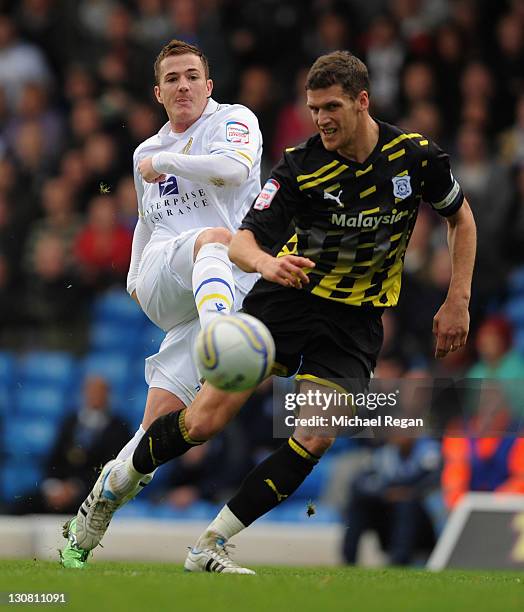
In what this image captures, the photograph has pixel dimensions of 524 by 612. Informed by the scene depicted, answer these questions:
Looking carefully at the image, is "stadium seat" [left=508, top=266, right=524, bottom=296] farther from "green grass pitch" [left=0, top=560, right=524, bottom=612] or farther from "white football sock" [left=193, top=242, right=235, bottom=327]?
"green grass pitch" [left=0, top=560, right=524, bottom=612]

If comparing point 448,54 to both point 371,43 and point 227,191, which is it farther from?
→ point 227,191

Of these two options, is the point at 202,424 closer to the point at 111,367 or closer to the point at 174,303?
the point at 174,303

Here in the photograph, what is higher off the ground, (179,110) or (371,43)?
(371,43)

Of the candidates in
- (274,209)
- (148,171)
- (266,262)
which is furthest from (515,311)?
(266,262)

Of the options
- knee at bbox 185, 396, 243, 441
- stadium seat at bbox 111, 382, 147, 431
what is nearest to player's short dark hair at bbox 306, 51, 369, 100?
knee at bbox 185, 396, 243, 441

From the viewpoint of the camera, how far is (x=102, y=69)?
1466 cm

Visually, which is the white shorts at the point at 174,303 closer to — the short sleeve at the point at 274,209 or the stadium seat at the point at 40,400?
the short sleeve at the point at 274,209

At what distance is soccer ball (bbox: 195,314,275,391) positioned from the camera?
5938mm

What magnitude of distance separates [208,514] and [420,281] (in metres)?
2.55

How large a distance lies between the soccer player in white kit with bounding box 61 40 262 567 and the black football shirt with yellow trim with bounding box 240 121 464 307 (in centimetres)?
56

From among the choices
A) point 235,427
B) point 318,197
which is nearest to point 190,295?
point 318,197

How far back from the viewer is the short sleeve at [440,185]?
6.50m

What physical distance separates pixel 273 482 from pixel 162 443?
0.62 m

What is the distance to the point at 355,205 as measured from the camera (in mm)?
6402
